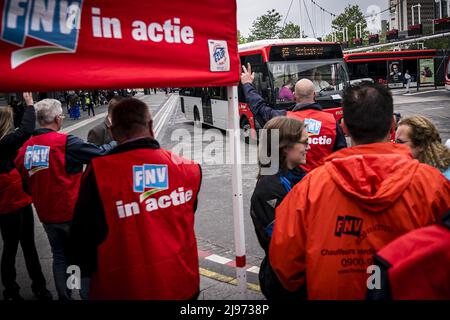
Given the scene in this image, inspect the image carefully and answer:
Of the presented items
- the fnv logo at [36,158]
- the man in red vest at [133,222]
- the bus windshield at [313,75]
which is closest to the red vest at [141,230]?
the man in red vest at [133,222]

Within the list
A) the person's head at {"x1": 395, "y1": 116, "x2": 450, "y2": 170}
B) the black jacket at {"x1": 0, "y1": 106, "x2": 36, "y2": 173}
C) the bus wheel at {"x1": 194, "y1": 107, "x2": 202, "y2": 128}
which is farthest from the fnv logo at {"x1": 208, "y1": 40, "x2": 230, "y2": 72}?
the bus wheel at {"x1": 194, "y1": 107, "x2": 202, "y2": 128}

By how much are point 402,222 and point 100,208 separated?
1.43 meters

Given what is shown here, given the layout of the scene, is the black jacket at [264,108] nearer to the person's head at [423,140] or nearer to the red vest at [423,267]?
the person's head at [423,140]

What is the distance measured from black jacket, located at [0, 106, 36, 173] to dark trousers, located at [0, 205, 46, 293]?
1.53ft

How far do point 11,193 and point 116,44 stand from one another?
246 cm

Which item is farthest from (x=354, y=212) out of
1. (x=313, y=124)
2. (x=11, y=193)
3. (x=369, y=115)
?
(x=11, y=193)

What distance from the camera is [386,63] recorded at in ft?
123

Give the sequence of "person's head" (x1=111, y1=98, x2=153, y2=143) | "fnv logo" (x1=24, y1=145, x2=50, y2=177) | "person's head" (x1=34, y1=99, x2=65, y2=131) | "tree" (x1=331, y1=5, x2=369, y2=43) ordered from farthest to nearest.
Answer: "tree" (x1=331, y1=5, x2=369, y2=43)
"person's head" (x1=34, y1=99, x2=65, y2=131)
"fnv logo" (x1=24, y1=145, x2=50, y2=177)
"person's head" (x1=111, y1=98, x2=153, y2=143)

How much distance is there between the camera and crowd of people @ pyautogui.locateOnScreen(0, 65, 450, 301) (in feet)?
5.74

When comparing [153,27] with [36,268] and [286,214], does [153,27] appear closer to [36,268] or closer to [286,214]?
[286,214]

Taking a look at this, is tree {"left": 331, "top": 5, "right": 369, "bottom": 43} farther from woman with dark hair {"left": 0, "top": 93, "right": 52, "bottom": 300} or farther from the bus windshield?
woman with dark hair {"left": 0, "top": 93, "right": 52, "bottom": 300}

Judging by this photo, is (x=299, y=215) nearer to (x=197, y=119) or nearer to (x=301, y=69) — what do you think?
(x=301, y=69)

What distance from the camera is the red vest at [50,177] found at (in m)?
3.59

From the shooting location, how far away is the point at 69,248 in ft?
7.47
